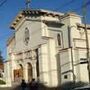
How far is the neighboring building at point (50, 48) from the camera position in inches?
1578

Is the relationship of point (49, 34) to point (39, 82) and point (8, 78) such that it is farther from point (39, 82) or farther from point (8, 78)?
point (8, 78)

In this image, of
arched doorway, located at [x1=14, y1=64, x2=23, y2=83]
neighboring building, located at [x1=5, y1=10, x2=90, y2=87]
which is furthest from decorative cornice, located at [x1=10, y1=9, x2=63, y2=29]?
arched doorway, located at [x1=14, y1=64, x2=23, y2=83]

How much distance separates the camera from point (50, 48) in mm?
43094

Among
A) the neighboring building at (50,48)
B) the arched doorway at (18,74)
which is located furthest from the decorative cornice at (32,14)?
the arched doorway at (18,74)

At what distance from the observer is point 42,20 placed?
145 ft

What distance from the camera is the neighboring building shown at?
40094 mm

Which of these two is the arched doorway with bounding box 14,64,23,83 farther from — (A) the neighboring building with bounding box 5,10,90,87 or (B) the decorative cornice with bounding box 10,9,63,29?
(B) the decorative cornice with bounding box 10,9,63,29

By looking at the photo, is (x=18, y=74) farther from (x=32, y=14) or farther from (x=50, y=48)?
(x=32, y=14)

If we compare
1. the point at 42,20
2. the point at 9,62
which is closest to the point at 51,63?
the point at 42,20

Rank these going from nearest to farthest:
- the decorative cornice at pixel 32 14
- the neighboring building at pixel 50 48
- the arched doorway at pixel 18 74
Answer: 1. the neighboring building at pixel 50 48
2. the decorative cornice at pixel 32 14
3. the arched doorway at pixel 18 74

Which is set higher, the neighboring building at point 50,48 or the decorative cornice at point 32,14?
the decorative cornice at point 32,14

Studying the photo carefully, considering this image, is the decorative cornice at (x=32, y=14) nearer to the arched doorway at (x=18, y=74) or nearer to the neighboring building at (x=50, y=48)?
the neighboring building at (x=50, y=48)

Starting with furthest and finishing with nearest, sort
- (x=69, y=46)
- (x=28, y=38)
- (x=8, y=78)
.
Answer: (x=8, y=78)
(x=28, y=38)
(x=69, y=46)

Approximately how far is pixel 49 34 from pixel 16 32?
→ 767cm
